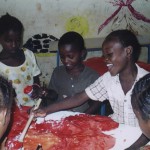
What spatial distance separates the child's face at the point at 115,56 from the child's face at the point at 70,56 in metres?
0.42

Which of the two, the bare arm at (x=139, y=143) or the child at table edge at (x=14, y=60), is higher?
the child at table edge at (x=14, y=60)

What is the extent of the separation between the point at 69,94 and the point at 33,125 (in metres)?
0.61

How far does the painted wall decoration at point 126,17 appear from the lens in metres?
3.46

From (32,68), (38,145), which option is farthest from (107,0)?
(38,145)

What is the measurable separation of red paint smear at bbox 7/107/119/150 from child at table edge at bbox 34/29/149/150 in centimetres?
14

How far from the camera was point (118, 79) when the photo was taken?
1.89m

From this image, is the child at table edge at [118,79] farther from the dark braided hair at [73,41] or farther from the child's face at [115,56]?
the dark braided hair at [73,41]

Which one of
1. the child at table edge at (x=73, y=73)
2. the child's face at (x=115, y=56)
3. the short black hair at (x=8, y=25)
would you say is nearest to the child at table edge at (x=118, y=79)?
the child's face at (x=115, y=56)

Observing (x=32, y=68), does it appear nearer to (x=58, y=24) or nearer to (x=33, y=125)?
(x=33, y=125)

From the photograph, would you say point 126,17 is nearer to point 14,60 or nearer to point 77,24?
point 77,24

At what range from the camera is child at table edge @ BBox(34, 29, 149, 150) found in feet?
5.85

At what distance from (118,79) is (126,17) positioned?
6.07ft

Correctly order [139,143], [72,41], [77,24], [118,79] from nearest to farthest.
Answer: [139,143] → [118,79] → [72,41] → [77,24]

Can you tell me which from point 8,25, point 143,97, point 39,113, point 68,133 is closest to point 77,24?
point 8,25
